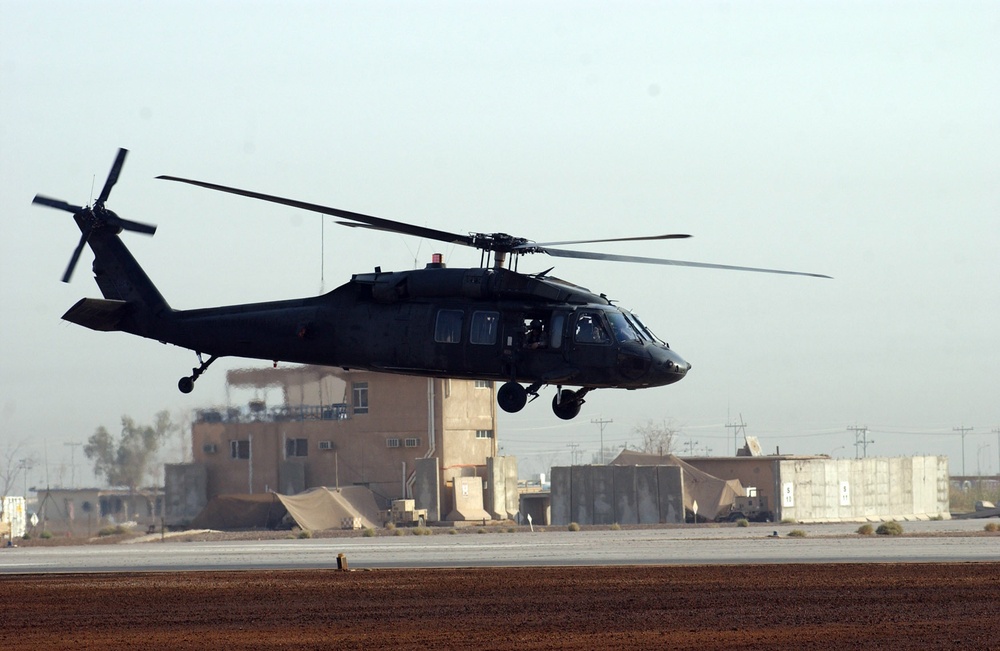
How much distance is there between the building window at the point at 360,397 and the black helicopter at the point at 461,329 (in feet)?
158

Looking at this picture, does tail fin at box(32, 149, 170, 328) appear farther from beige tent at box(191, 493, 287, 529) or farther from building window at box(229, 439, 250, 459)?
building window at box(229, 439, 250, 459)

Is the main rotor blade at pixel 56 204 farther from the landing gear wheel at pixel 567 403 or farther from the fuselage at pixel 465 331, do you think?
the landing gear wheel at pixel 567 403

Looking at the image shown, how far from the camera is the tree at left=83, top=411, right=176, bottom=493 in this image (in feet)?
500

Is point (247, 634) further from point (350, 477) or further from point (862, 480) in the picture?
point (862, 480)

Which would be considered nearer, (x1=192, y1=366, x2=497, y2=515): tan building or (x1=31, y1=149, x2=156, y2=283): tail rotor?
(x1=31, y1=149, x2=156, y2=283): tail rotor

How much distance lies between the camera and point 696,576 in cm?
2944

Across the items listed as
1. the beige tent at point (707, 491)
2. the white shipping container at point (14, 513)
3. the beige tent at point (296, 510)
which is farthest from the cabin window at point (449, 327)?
the white shipping container at point (14, 513)

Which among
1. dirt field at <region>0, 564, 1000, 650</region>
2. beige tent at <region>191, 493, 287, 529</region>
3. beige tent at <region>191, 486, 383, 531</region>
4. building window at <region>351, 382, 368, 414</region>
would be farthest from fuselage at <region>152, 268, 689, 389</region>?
building window at <region>351, 382, 368, 414</region>

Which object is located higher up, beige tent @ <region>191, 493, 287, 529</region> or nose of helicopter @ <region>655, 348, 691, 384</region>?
nose of helicopter @ <region>655, 348, 691, 384</region>

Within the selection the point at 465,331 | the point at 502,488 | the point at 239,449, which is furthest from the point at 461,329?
the point at 239,449

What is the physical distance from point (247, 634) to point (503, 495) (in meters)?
58.8

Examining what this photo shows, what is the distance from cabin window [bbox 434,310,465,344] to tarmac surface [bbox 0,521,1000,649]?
5.19m

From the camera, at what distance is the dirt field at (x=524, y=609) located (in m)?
19.6

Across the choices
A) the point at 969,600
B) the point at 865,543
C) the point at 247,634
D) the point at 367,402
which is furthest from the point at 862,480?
the point at 247,634
